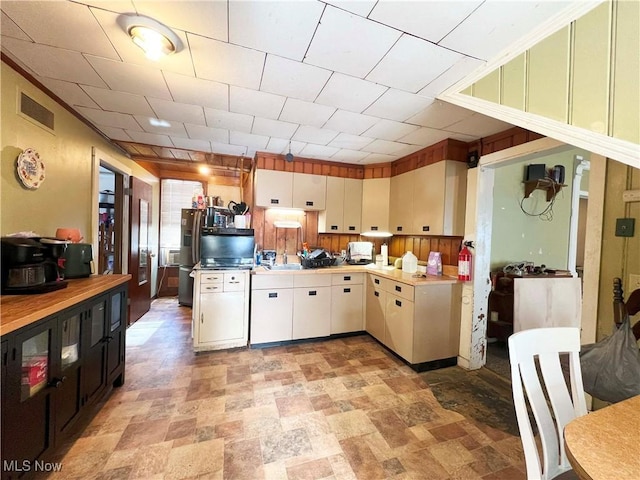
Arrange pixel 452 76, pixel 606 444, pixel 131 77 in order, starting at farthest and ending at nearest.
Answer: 1. pixel 131 77
2. pixel 452 76
3. pixel 606 444

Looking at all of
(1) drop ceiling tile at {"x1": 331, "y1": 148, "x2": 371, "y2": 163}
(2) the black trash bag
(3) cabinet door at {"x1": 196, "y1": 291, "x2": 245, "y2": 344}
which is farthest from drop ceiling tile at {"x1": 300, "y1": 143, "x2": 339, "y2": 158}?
(2) the black trash bag

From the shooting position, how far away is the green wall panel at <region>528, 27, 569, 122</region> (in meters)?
1.27

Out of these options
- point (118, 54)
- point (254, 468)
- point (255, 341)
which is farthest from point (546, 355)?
point (118, 54)

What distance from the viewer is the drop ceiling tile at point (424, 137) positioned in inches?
103

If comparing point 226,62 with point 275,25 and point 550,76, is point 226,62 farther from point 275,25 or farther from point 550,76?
point 550,76

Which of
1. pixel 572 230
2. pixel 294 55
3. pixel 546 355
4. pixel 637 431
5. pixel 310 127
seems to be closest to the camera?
pixel 637 431

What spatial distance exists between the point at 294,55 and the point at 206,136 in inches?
71.3

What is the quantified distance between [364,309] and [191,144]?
122 inches

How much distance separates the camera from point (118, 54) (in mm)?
1613

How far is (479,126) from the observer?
2.42m

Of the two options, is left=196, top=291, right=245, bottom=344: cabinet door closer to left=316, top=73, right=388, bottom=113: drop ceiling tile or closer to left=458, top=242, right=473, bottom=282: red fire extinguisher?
left=316, top=73, right=388, bottom=113: drop ceiling tile

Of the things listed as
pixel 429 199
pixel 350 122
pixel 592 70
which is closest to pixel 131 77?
Answer: pixel 350 122

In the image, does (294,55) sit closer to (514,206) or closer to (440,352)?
(440,352)

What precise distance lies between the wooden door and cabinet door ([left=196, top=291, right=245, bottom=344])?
1.46m
